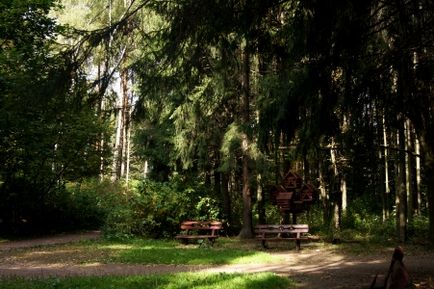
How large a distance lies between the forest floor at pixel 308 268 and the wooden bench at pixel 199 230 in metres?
Result: 3.19

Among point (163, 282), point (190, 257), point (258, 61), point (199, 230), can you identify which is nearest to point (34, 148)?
point (199, 230)

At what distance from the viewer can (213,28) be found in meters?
6.81

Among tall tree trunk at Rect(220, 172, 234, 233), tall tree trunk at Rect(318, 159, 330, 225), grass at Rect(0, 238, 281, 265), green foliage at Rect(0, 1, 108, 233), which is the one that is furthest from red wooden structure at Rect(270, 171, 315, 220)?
green foliage at Rect(0, 1, 108, 233)

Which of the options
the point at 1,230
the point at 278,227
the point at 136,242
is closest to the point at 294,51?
the point at 278,227

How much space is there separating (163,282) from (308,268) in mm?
4086

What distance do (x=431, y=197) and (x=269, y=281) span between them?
18.0ft

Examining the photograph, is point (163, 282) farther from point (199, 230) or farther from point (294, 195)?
point (199, 230)

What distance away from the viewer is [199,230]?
18141 millimetres

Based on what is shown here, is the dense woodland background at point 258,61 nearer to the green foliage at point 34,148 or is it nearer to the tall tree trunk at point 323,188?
the green foliage at point 34,148

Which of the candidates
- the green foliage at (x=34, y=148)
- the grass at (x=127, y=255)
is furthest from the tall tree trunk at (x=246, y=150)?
the green foliage at (x=34, y=148)

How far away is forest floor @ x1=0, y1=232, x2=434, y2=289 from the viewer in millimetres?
9305

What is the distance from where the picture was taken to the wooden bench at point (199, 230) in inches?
651

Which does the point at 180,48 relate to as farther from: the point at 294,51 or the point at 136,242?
the point at 136,242

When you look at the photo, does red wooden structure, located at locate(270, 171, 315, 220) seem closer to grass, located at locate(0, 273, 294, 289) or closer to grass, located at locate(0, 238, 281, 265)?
grass, located at locate(0, 238, 281, 265)
